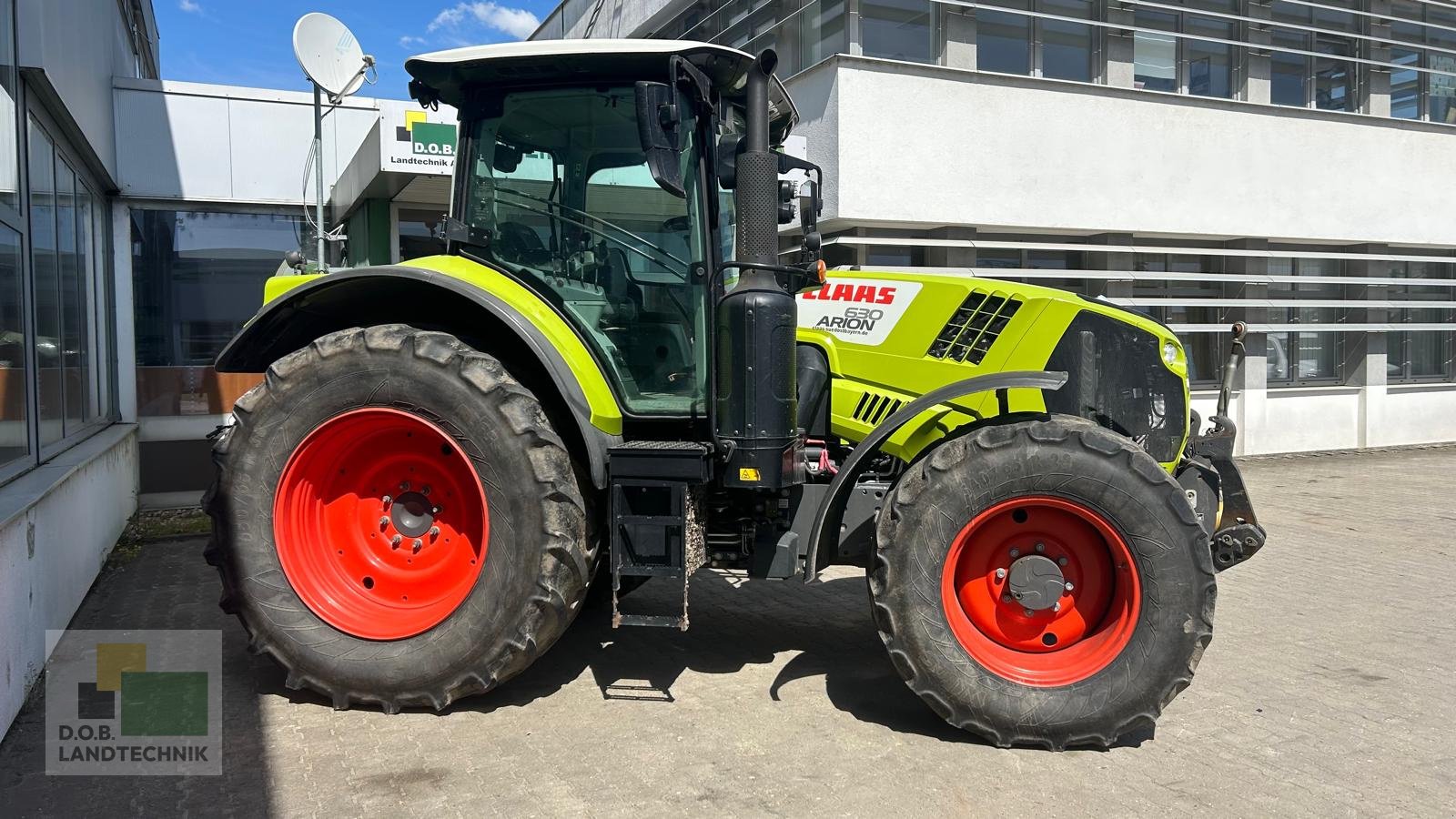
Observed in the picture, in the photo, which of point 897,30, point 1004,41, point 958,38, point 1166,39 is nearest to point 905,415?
point 897,30

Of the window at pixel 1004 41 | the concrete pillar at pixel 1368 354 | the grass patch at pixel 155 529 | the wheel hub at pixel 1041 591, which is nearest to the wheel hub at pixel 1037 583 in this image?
the wheel hub at pixel 1041 591

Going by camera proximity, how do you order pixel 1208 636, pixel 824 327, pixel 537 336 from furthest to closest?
pixel 824 327
pixel 537 336
pixel 1208 636

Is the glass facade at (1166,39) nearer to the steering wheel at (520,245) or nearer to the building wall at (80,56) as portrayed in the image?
the building wall at (80,56)

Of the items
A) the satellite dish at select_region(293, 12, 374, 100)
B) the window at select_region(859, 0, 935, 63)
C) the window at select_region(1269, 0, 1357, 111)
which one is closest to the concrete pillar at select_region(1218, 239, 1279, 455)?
the window at select_region(1269, 0, 1357, 111)

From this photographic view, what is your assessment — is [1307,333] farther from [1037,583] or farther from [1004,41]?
[1037,583]

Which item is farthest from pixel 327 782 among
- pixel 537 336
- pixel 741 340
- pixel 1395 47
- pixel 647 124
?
pixel 1395 47

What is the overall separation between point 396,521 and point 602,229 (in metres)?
1.50

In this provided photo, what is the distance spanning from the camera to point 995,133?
10.7 meters

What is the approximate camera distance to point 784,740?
3.84 m

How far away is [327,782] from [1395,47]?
1544 centimetres

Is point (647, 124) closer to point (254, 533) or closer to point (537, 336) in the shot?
point (537, 336)

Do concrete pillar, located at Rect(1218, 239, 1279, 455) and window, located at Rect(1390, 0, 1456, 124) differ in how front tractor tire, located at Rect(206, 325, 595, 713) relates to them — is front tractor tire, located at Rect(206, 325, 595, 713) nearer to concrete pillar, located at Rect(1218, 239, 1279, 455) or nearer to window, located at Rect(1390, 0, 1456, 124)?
concrete pillar, located at Rect(1218, 239, 1279, 455)

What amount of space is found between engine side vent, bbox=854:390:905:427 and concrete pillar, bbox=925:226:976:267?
6431 mm

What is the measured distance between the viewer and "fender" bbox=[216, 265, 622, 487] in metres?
3.96
